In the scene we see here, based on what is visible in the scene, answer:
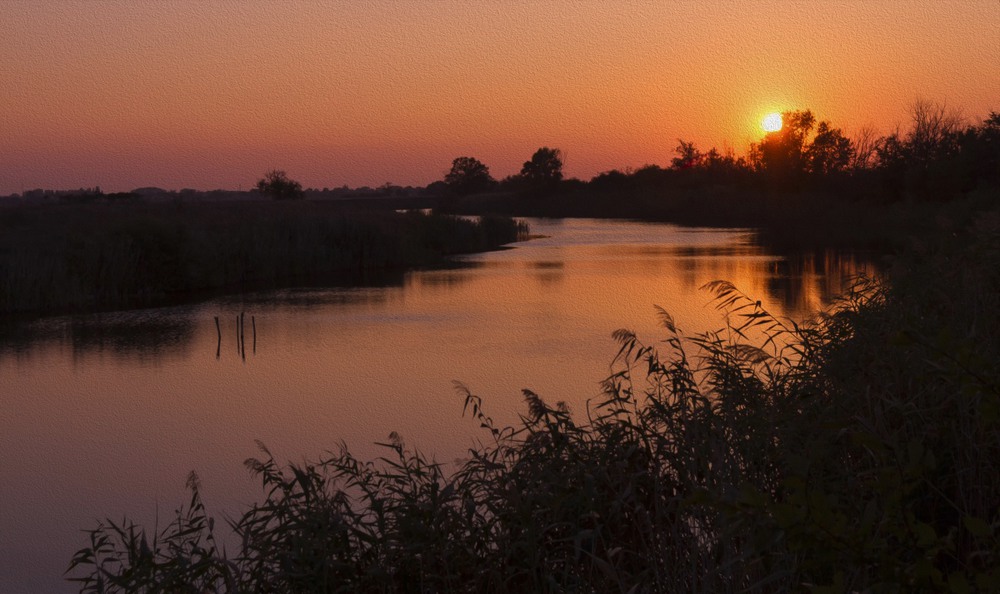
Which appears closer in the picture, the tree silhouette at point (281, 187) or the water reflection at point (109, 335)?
the water reflection at point (109, 335)

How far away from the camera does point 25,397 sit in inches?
467

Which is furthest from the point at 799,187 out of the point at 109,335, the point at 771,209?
the point at 109,335

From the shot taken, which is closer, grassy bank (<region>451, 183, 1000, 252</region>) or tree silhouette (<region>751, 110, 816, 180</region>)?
grassy bank (<region>451, 183, 1000, 252</region>)

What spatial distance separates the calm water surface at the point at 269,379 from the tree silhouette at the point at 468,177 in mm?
87092

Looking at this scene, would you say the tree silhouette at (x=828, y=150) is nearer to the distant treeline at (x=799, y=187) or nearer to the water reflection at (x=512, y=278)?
the distant treeline at (x=799, y=187)

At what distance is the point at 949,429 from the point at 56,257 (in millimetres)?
19079

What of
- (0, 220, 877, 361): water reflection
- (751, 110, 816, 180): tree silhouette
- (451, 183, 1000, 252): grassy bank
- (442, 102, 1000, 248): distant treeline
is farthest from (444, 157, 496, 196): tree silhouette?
(0, 220, 877, 361): water reflection

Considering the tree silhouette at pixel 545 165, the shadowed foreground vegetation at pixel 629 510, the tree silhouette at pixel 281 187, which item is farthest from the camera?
the tree silhouette at pixel 545 165

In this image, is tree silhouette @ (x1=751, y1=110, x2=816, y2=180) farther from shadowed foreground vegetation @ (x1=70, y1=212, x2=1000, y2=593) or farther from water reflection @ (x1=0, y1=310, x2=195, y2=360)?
shadowed foreground vegetation @ (x1=70, y1=212, x2=1000, y2=593)

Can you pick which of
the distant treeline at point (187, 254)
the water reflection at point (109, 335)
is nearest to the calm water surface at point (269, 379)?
the water reflection at point (109, 335)

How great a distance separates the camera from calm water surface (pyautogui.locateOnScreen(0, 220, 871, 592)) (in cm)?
811

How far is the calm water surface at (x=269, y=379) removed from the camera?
26.6 feet

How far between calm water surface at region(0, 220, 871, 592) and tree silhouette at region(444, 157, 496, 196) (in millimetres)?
87092

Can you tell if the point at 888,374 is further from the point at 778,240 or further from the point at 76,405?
the point at 778,240
